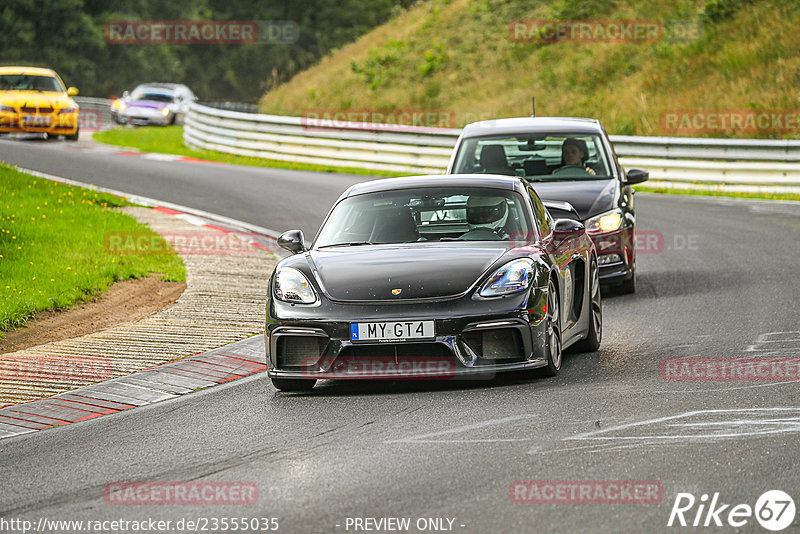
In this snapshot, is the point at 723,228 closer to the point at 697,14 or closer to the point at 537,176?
the point at 537,176

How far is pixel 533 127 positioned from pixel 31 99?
2096cm

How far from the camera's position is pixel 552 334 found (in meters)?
8.13

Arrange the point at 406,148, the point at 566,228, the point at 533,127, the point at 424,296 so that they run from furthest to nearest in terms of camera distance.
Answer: the point at 406,148, the point at 533,127, the point at 566,228, the point at 424,296

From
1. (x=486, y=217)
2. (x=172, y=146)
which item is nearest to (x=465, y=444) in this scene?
(x=486, y=217)

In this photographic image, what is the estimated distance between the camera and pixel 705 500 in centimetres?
535

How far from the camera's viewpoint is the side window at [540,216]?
9.10 metres

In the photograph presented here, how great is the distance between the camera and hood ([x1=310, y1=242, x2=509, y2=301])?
7879mm

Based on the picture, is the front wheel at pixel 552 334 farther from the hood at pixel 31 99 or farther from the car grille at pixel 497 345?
the hood at pixel 31 99

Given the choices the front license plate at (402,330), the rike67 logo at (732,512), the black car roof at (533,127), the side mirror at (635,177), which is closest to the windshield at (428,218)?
the front license plate at (402,330)

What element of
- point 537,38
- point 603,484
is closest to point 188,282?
point 603,484

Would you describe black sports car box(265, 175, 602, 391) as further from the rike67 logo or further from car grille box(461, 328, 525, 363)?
the rike67 logo

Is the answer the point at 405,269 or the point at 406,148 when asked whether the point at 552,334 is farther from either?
the point at 406,148

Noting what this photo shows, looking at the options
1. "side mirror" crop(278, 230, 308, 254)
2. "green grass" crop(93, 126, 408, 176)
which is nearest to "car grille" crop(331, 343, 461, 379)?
"side mirror" crop(278, 230, 308, 254)

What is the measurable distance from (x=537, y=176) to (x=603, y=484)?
25.8 ft
